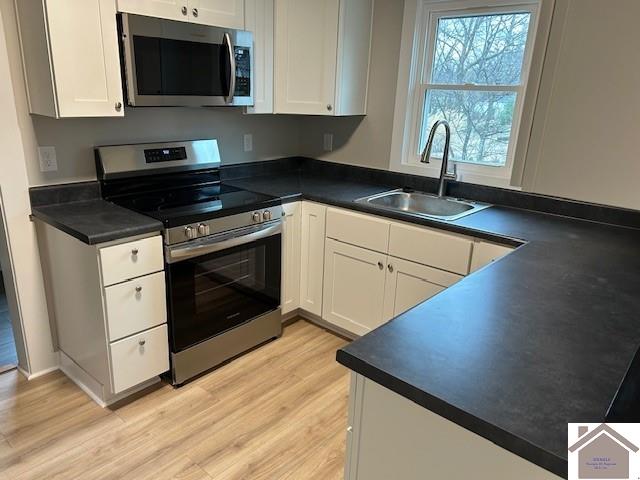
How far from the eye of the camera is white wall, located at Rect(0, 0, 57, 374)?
2.04 metres

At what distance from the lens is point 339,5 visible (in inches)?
106

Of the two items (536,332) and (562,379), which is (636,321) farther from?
(562,379)

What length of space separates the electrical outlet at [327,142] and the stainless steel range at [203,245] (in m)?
0.88

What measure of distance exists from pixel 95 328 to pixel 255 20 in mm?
1802

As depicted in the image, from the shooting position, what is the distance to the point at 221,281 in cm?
240

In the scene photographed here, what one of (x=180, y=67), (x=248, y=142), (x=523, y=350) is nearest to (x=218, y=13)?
(x=180, y=67)

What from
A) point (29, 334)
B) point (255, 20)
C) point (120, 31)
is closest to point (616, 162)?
point (120, 31)


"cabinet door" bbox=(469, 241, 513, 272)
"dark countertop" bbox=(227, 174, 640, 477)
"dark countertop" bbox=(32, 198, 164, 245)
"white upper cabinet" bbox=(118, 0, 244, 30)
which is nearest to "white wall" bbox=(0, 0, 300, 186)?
"dark countertop" bbox=(32, 198, 164, 245)

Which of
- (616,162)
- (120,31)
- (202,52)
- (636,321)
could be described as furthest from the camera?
(202,52)

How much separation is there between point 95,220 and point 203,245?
49cm

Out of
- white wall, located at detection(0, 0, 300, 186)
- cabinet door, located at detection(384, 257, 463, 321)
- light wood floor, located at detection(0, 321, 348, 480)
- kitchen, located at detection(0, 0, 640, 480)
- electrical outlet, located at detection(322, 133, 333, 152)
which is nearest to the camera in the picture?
kitchen, located at detection(0, 0, 640, 480)

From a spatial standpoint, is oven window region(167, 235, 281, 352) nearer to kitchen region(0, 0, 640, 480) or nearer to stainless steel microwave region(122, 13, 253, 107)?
kitchen region(0, 0, 640, 480)

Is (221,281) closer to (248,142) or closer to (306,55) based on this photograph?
(248,142)

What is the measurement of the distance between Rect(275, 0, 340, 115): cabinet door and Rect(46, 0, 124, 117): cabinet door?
981 mm
